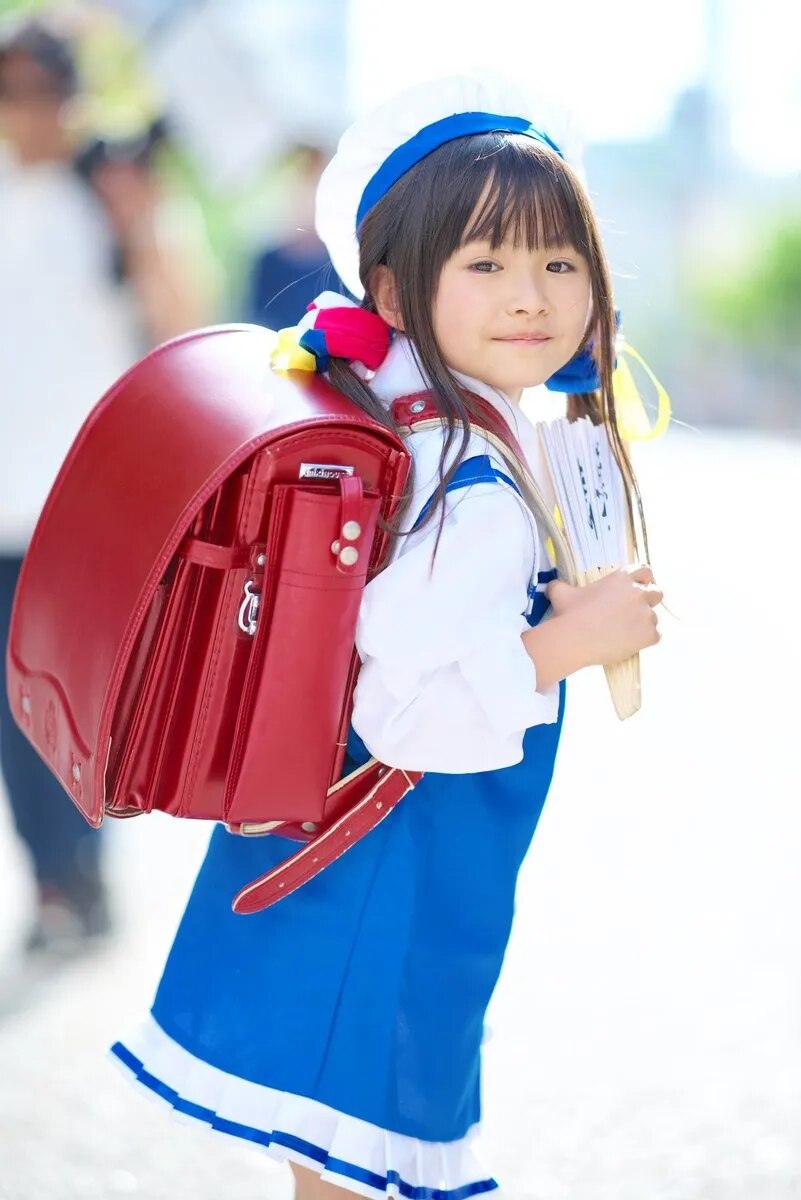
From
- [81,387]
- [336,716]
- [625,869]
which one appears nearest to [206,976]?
[336,716]

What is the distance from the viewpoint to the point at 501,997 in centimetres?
295

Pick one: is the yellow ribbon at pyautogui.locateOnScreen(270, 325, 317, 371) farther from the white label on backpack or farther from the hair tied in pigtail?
the white label on backpack

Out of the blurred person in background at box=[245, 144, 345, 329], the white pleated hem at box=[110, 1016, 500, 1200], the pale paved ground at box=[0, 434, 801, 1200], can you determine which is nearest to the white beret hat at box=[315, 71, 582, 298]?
the pale paved ground at box=[0, 434, 801, 1200]

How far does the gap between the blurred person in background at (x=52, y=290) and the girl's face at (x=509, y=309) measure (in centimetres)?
144

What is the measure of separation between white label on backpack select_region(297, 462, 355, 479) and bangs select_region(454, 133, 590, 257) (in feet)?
0.95

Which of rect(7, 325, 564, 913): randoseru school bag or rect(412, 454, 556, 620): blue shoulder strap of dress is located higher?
rect(412, 454, 556, 620): blue shoulder strap of dress

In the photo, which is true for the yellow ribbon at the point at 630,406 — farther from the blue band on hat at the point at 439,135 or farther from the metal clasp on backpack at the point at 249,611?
the metal clasp on backpack at the point at 249,611

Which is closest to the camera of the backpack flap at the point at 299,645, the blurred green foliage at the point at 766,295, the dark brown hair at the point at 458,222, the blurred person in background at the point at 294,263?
the backpack flap at the point at 299,645

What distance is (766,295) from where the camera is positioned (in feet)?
92.6

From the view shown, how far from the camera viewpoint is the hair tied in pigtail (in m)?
1.63

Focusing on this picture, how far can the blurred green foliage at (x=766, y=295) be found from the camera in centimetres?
2772

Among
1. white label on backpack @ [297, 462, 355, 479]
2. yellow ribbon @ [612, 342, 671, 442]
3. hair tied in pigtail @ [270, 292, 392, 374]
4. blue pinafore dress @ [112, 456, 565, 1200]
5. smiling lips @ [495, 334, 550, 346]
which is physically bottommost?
blue pinafore dress @ [112, 456, 565, 1200]

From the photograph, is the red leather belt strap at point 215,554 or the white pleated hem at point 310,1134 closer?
the red leather belt strap at point 215,554

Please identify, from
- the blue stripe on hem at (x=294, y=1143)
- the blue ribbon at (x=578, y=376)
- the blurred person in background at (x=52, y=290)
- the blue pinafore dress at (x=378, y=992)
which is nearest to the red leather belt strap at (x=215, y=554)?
the blue pinafore dress at (x=378, y=992)
